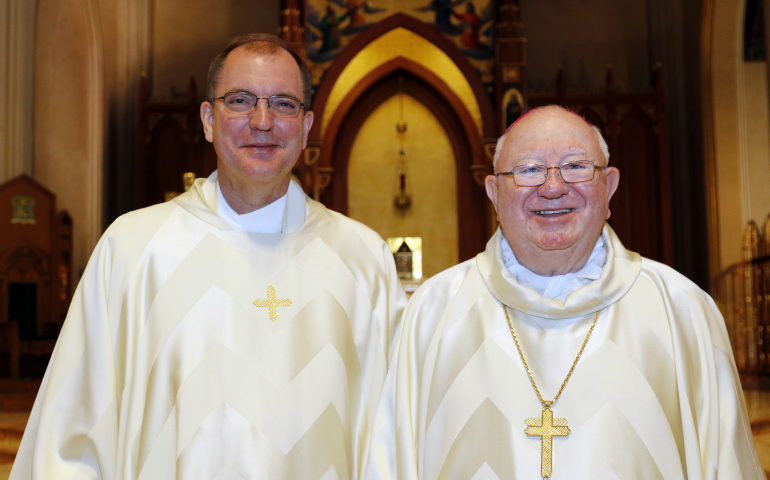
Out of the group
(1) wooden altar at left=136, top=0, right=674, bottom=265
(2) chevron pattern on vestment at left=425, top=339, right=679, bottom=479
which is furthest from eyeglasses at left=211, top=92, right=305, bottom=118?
(1) wooden altar at left=136, top=0, right=674, bottom=265

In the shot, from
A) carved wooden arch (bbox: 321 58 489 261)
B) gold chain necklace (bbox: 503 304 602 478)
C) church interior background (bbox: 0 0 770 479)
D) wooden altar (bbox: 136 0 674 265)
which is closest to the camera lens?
gold chain necklace (bbox: 503 304 602 478)

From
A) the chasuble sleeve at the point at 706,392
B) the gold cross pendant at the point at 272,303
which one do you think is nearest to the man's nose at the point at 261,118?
the gold cross pendant at the point at 272,303

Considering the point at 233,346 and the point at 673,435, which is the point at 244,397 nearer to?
the point at 233,346

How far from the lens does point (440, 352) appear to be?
2336mm

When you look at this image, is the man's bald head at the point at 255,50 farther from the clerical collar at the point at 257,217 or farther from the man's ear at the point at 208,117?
the clerical collar at the point at 257,217

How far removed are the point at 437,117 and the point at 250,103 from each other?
29.9 ft

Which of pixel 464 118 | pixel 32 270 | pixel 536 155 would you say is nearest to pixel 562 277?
pixel 536 155

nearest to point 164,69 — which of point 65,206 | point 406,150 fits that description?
point 65,206

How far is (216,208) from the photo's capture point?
2.68 meters

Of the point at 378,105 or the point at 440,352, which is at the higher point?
the point at 378,105

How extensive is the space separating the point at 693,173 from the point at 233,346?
10.7m

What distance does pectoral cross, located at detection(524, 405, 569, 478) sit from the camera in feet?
6.97

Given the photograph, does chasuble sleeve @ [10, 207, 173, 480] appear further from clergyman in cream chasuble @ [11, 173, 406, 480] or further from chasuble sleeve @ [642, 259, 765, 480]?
chasuble sleeve @ [642, 259, 765, 480]

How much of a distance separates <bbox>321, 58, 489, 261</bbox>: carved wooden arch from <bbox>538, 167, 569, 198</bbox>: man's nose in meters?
8.73
